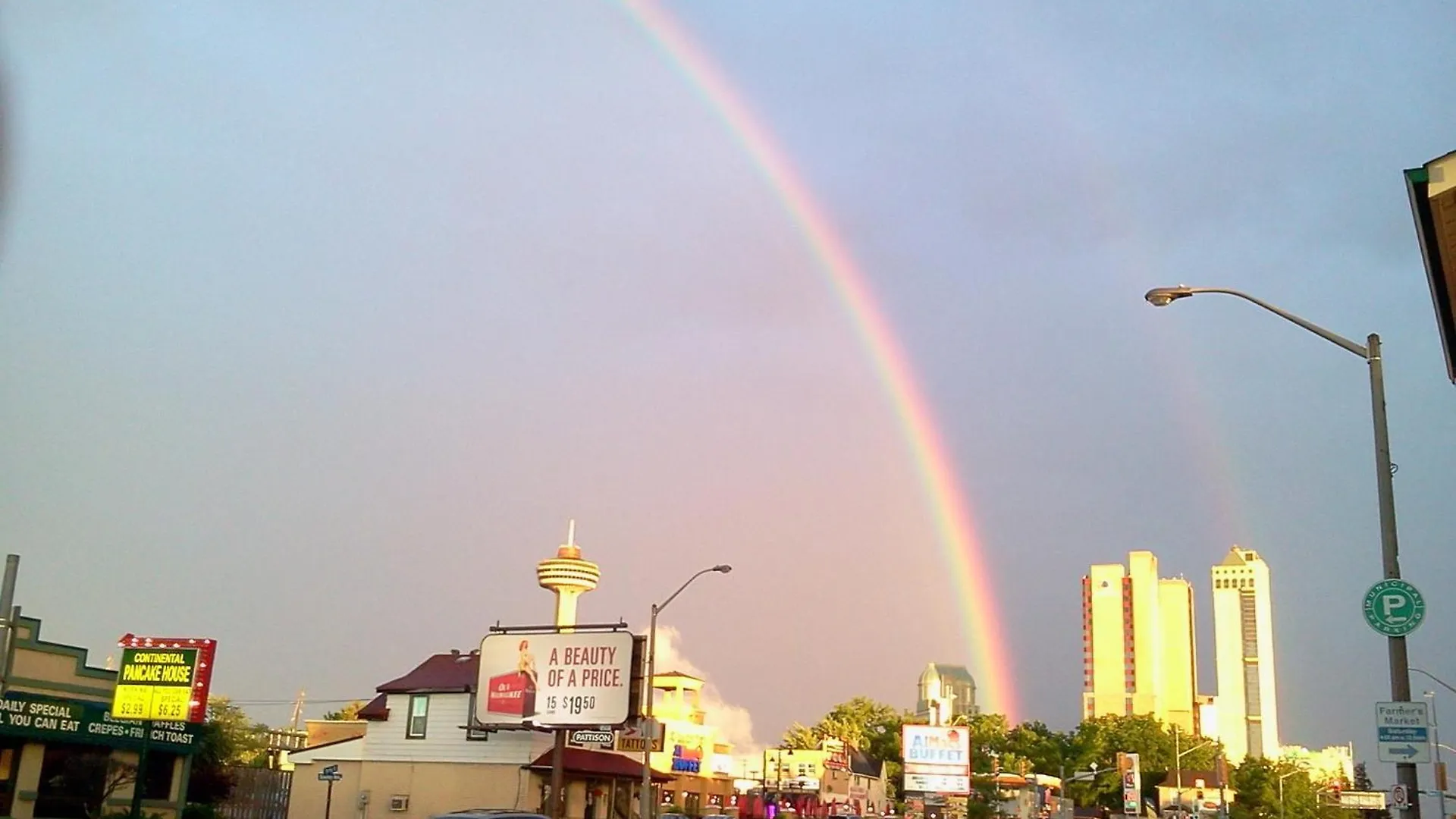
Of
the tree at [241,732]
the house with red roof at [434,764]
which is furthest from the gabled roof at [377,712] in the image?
the tree at [241,732]

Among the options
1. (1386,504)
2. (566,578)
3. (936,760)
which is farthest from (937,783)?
(1386,504)

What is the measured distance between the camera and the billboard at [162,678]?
134 feet

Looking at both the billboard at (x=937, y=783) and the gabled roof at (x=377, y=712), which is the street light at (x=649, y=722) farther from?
the billboard at (x=937, y=783)

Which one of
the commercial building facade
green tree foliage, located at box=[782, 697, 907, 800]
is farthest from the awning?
green tree foliage, located at box=[782, 697, 907, 800]

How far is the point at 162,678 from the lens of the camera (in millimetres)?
41219

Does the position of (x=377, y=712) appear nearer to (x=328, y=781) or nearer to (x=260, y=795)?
(x=328, y=781)

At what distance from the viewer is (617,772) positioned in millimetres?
58125

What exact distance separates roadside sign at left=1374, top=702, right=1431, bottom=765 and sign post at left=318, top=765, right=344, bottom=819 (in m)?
40.6

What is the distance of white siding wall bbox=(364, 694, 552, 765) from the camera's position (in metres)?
53.6

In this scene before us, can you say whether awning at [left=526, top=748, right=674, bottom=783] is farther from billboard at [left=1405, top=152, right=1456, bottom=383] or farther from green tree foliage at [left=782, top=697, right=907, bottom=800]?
green tree foliage at [left=782, top=697, right=907, bottom=800]

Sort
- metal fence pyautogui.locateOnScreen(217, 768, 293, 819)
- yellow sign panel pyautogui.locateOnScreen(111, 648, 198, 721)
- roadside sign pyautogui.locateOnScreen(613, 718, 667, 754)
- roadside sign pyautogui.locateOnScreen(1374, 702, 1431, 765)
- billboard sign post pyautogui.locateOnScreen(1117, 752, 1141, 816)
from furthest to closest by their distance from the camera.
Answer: billboard sign post pyautogui.locateOnScreen(1117, 752, 1141, 816)
metal fence pyautogui.locateOnScreen(217, 768, 293, 819)
roadside sign pyautogui.locateOnScreen(613, 718, 667, 754)
yellow sign panel pyautogui.locateOnScreen(111, 648, 198, 721)
roadside sign pyautogui.locateOnScreen(1374, 702, 1431, 765)

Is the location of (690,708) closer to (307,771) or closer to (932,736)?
(932,736)

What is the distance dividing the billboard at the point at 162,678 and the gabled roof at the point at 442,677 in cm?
1377

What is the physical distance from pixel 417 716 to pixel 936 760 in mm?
53812
